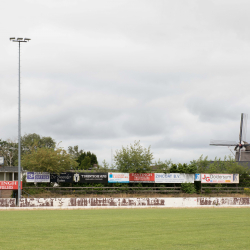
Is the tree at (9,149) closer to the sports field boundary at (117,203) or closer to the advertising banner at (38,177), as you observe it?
the advertising banner at (38,177)

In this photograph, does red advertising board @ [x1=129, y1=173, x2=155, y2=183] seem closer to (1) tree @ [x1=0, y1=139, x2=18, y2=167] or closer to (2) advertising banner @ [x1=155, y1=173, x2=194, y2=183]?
(2) advertising banner @ [x1=155, y1=173, x2=194, y2=183]

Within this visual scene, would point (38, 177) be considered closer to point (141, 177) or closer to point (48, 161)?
point (48, 161)

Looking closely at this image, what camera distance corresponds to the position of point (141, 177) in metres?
50.9

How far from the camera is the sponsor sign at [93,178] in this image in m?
49.0

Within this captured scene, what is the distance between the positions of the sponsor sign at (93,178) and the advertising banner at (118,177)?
0.58m

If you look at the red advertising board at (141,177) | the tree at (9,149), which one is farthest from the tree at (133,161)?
the tree at (9,149)

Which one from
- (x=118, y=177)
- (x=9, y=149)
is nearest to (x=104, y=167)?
(x=118, y=177)

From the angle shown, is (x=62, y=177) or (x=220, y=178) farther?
(x=220, y=178)

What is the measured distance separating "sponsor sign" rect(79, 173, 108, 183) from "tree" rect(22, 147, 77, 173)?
96.4 inches

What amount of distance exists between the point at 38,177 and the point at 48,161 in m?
2.58

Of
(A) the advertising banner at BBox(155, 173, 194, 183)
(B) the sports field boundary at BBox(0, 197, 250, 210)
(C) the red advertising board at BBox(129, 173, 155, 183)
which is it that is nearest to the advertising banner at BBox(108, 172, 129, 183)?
(C) the red advertising board at BBox(129, 173, 155, 183)

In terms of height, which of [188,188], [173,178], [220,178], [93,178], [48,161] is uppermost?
[48,161]
